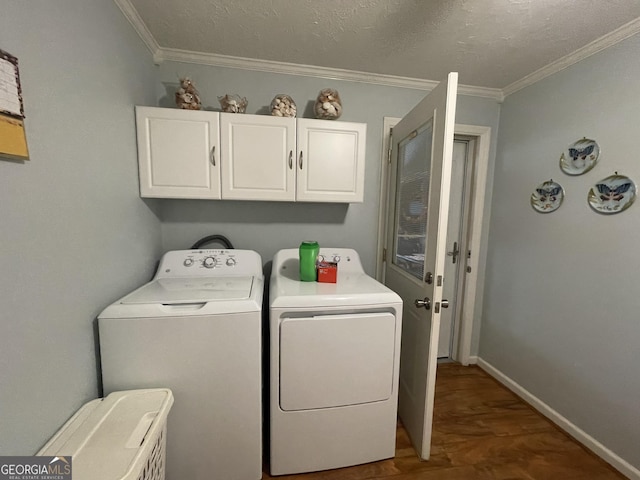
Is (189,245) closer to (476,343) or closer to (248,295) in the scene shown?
(248,295)

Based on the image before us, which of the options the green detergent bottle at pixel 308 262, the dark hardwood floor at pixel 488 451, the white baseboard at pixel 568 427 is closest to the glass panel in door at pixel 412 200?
the green detergent bottle at pixel 308 262

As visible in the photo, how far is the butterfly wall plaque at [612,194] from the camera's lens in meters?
1.32

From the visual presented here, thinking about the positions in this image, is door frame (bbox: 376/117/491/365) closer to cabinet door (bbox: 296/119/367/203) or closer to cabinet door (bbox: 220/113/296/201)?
cabinet door (bbox: 296/119/367/203)

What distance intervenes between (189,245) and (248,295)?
89cm

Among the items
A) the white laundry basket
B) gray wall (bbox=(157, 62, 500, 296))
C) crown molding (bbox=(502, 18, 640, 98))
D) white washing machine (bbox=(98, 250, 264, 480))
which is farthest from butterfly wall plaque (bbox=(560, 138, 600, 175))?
the white laundry basket

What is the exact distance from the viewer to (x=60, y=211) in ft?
2.87

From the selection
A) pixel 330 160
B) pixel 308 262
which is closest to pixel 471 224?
pixel 330 160

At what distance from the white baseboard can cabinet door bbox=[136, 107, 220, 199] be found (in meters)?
2.67

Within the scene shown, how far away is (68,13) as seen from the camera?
35.4 inches

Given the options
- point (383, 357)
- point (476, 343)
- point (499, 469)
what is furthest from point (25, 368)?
point (476, 343)

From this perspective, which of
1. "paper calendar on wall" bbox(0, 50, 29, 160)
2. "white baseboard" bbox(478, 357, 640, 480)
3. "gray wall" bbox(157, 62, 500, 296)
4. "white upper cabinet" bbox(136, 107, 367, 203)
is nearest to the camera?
"paper calendar on wall" bbox(0, 50, 29, 160)

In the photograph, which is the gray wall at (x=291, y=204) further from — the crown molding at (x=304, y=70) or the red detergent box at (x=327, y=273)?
the red detergent box at (x=327, y=273)

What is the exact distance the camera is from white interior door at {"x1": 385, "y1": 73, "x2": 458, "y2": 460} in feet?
4.05

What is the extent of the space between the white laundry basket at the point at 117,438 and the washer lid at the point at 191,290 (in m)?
0.38
